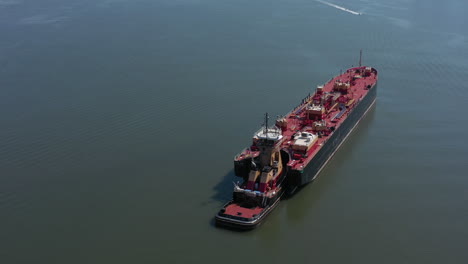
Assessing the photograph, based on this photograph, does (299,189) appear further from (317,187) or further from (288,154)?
(288,154)

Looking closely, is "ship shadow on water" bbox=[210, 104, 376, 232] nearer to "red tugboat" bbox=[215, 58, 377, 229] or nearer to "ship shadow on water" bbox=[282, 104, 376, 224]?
"ship shadow on water" bbox=[282, 104, 376, 224]

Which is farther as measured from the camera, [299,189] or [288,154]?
[299,189]

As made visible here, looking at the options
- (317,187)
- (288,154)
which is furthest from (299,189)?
(288,154)

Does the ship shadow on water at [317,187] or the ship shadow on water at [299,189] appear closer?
the ship shadow on water at [299,189]

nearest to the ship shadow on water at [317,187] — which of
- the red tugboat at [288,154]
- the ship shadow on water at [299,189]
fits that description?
the ship shadow on water at [299,189]

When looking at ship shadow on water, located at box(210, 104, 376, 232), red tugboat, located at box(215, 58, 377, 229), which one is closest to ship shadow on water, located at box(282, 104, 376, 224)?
ship shadow on water, located at box(210, 104, 376, 232)

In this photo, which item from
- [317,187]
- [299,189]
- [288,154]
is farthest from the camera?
[317,187]

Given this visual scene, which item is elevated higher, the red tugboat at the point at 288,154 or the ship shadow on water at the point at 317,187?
the red tugboat at the point at 288,154

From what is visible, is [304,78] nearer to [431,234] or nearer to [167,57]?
[167,57]

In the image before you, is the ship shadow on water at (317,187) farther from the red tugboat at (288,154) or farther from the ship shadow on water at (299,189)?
the red tugboat at (288,154)

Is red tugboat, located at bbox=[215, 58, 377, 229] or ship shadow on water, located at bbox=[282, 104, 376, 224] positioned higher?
red tugboat, located at bbox=[215, 58, 377, 229]
